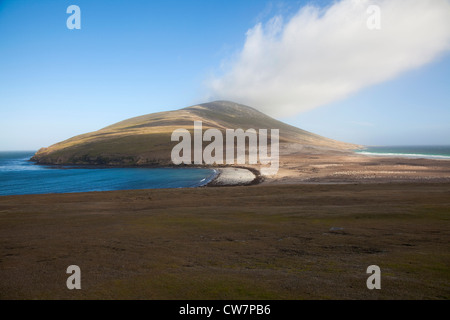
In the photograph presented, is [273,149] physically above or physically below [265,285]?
above

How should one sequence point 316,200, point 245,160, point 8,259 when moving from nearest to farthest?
point 8,259
point 316,200
point 245,160

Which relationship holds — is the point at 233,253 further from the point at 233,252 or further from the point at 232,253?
the point at 233,252

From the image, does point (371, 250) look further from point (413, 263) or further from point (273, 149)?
point (273, 149)

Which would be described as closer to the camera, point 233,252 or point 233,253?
point 233,253

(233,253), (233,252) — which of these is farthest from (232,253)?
(233,252)

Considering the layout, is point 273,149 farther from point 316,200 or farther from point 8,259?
point 8,259
